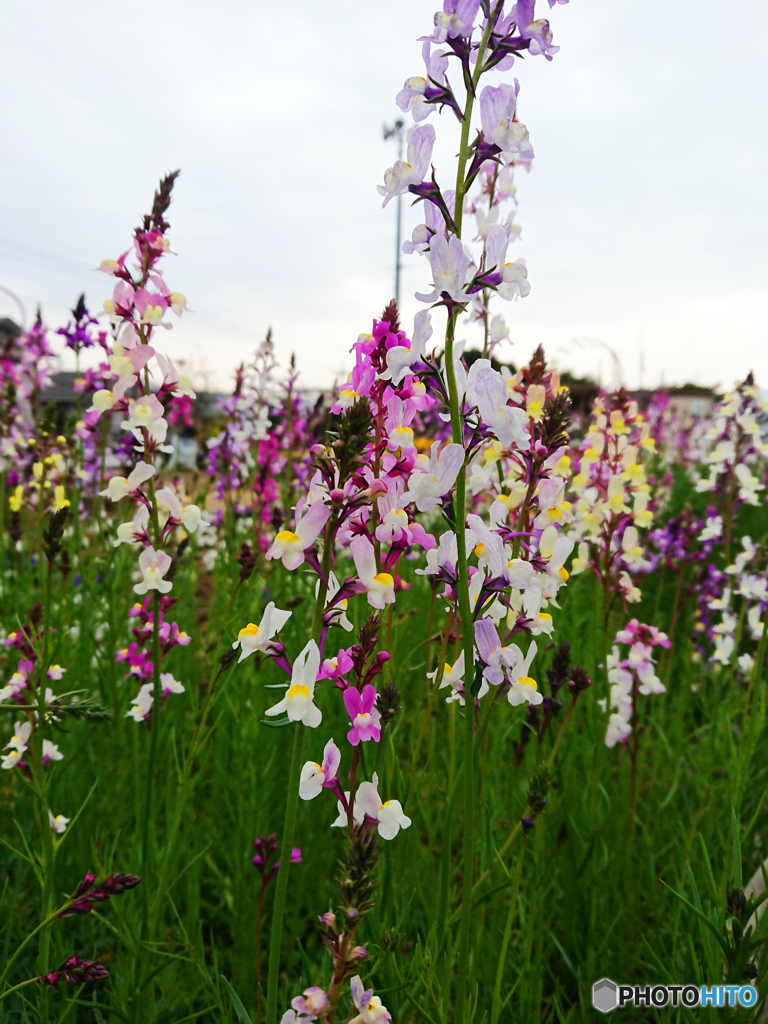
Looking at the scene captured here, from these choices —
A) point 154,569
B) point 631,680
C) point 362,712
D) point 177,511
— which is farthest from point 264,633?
point 631,680

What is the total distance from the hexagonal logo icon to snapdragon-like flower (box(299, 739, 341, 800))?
1.40 meters

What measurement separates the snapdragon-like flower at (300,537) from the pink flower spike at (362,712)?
0.81ft

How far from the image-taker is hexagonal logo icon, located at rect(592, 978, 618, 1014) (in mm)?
1855

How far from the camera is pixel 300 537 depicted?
1050 mm

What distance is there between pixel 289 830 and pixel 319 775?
0.30 feet

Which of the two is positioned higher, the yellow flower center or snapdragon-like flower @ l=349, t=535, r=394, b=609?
the yellow flower center

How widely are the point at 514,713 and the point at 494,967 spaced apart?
0.91m

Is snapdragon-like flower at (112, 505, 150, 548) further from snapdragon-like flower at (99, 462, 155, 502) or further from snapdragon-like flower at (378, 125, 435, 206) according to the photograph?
snapdragon-like flower at (378, 125, 435, 206)

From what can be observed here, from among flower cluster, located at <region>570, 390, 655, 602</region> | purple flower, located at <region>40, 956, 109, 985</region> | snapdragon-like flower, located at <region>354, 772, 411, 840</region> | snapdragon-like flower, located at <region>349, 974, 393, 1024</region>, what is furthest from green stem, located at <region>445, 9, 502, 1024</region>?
flower cluster, located at <region>570, 390, 655, 602</region>

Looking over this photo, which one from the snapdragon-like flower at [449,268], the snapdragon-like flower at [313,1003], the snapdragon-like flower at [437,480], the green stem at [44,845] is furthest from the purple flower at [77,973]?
the snapdragon-like flower at [449,268]

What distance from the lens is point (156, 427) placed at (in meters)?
1.80

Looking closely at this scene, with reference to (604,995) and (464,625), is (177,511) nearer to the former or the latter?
(464,625)

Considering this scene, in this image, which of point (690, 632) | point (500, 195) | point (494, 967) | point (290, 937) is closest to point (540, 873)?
point (494, 967)

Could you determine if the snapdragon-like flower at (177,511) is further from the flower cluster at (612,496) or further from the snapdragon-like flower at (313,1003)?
the flower cluster at (612,496)
